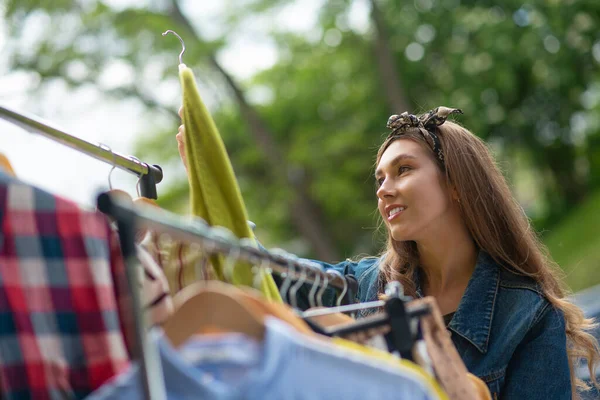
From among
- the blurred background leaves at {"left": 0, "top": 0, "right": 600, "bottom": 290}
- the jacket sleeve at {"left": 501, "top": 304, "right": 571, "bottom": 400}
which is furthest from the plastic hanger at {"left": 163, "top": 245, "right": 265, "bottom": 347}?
the blurred background leaves at {"left": 0, "top": 0, "right": 600, "bottom": 290}

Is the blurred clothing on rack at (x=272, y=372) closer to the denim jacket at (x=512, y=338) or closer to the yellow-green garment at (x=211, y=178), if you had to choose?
the yellow-green garment at (x=211, y=178)

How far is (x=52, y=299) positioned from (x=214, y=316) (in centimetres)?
20

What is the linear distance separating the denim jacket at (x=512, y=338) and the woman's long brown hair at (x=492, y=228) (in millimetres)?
70

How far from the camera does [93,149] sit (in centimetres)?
139

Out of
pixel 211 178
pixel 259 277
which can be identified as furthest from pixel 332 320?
pixel 211 178

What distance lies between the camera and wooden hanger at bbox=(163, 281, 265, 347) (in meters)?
0.90

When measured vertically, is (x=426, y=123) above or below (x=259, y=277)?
above

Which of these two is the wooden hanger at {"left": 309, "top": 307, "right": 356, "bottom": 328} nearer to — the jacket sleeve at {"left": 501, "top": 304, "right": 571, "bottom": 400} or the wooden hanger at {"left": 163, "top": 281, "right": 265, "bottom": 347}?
the wooden hanger at {"left": 163, "top": 281, "right": 265, "bottom": 347}

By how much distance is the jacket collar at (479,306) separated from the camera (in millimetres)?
1651

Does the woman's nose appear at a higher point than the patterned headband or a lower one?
lower

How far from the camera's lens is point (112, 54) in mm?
6820

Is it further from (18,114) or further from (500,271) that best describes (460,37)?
(18,114)

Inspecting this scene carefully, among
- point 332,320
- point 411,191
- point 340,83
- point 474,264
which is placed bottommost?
point 332,320

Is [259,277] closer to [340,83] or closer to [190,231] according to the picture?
[190,231]
